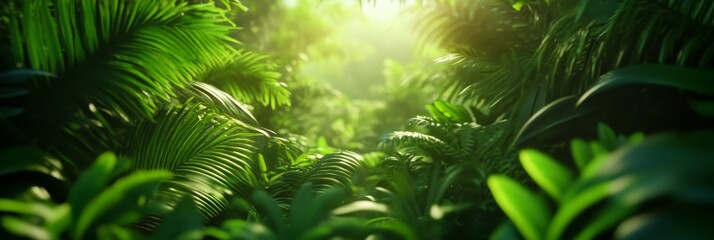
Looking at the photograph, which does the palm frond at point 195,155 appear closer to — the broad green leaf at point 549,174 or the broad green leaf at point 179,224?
the broad green leaf at point 179,224

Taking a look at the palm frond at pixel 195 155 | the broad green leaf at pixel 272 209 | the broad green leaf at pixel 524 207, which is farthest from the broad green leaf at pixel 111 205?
the broad green leaf at pixel 524 207

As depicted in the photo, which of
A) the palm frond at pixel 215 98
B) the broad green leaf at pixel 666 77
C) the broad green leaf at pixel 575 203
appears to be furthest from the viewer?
the palm frond at pixel 215 98

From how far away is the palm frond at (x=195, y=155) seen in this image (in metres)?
1.81

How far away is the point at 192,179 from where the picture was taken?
187 centimetres

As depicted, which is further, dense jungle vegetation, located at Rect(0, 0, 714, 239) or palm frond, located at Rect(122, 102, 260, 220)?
palm frond, located at Rect(122, 102, 260, 220)

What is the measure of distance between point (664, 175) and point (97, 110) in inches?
68.2

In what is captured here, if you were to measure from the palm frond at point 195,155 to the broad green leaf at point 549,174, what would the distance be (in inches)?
49.4

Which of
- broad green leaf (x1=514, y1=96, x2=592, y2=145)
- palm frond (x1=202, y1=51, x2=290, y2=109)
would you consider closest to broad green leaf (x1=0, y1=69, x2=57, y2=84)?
palm frond (x1=202, y1=51, x2=290, y2=109)

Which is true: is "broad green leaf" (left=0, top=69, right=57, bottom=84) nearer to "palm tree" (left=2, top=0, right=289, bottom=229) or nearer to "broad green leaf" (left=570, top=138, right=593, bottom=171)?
"palm tree" (left=2, top=0, right=289, bottom=229)

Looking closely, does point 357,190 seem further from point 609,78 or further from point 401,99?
point 401,99

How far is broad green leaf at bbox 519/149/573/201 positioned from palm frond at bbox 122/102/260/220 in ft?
4.11

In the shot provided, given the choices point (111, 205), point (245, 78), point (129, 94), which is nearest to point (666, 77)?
point (111, 205)

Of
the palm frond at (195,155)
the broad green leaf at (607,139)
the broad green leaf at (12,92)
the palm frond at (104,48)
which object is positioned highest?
the palm frond at (104,48)

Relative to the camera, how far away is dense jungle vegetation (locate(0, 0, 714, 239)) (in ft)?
3.16
